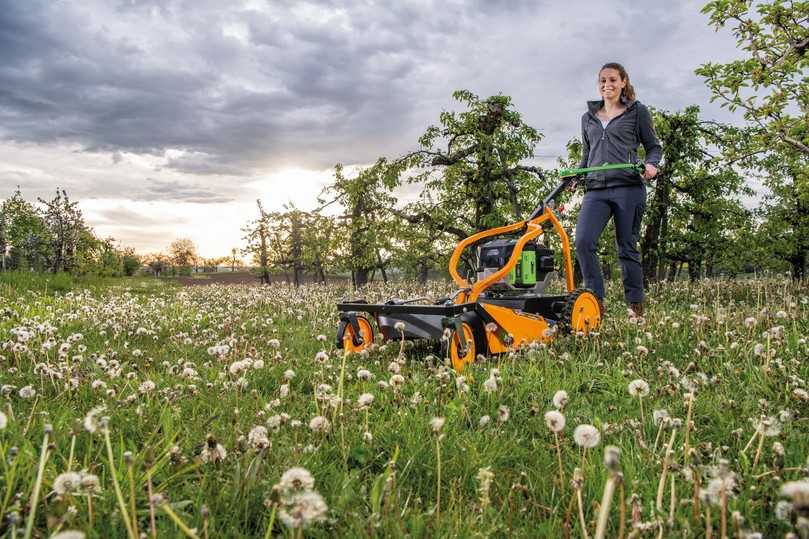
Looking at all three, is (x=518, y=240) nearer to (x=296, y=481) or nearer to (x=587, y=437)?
(x=587, y=437)

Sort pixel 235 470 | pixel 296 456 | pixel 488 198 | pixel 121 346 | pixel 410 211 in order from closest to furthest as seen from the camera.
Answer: pixel 235 470, pixel 296 456, pixel 121 346, pixel 488 198, pixel 410 211

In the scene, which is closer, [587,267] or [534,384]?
[534,384]

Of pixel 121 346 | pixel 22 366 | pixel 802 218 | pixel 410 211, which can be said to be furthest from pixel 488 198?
pixel 802 218

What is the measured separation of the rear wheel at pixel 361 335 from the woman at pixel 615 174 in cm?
278

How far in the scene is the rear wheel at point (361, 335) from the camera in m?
5.42

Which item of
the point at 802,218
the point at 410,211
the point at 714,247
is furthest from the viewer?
the point at 802,218

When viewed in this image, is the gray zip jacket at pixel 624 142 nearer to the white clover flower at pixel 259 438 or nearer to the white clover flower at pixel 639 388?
the white clover flower at pixel 639 388

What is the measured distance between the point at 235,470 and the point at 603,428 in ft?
5.95

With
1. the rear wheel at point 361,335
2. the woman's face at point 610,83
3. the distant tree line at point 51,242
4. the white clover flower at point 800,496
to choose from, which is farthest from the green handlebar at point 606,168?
the distant tree line at point 51,242

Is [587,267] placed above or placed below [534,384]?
above

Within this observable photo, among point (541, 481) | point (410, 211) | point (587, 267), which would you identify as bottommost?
point (541, 481)

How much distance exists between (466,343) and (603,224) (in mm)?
3111

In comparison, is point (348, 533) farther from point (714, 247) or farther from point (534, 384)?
point (714, 247)

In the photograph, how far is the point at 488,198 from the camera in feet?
49.6
